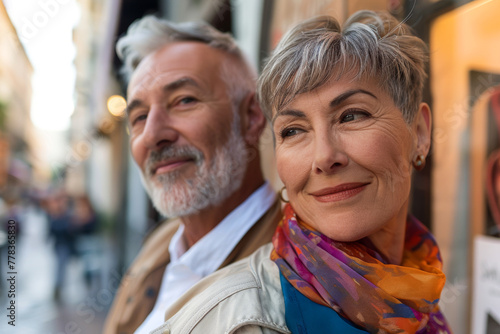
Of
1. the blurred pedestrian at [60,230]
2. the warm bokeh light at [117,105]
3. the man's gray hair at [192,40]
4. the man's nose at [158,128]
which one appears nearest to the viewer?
the man's nose at [158,128]

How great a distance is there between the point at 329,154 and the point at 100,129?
1.49 meters

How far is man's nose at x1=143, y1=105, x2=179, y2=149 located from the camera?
1467 millimetres

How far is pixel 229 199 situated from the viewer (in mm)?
1603

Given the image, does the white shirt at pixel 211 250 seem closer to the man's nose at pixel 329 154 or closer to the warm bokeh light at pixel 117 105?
the man's nose at pixel 329 154

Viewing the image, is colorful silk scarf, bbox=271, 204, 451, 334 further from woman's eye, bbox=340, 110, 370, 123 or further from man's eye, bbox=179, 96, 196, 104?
man's eye, bbox=179, 96, 196, 104

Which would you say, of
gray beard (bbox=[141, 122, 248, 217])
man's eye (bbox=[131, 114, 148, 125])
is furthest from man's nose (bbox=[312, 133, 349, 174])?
man's eye (bbox=[131, 114, 148, 125])

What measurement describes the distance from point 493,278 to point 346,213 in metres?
1.60

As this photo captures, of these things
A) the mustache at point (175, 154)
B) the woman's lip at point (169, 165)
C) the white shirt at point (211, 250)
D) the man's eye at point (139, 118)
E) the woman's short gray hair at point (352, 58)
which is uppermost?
the woman's short gray hair at point (352, 58)

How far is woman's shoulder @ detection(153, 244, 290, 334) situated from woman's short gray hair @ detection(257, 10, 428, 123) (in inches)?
19.7

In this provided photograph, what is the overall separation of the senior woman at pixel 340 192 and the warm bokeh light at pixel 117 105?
3.20 ft

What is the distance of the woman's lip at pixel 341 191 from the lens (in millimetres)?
1043

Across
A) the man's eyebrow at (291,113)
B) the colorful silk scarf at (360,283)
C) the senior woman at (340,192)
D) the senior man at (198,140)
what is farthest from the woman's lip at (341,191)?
the senior man at (198,140)

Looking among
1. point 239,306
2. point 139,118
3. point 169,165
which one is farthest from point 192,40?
point 239,306

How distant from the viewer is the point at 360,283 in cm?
101
